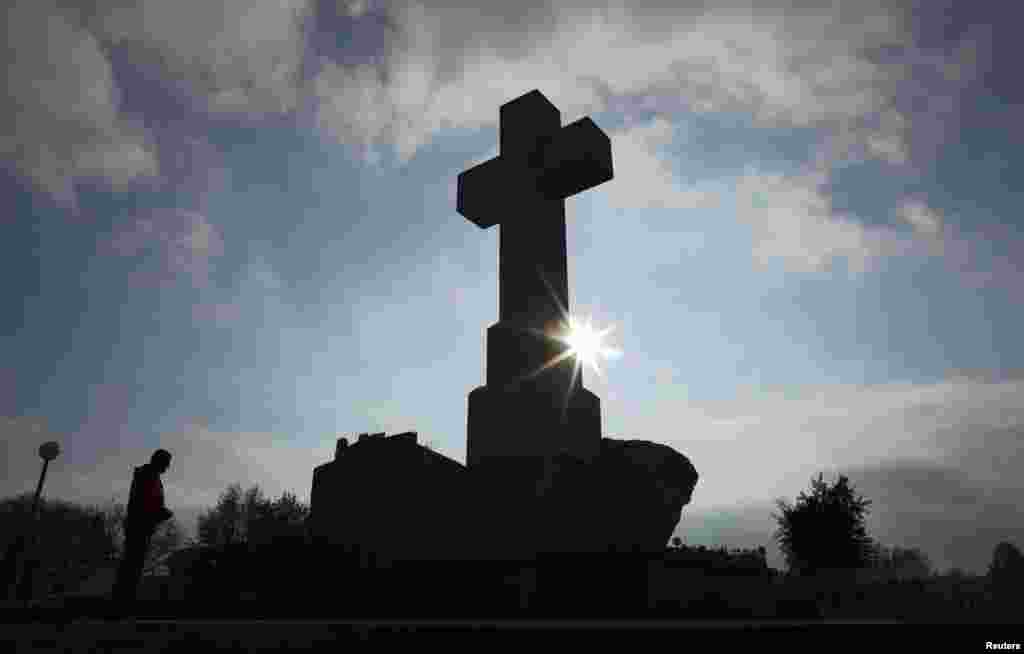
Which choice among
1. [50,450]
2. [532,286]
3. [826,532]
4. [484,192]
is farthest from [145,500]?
[826,532]

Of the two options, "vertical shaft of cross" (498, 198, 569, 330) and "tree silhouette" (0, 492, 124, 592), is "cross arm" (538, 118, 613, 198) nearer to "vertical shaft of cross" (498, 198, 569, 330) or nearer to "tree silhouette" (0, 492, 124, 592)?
"vertical shaft of cross" (498, 198, 569, 330)

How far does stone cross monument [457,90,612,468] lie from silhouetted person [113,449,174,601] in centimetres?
340

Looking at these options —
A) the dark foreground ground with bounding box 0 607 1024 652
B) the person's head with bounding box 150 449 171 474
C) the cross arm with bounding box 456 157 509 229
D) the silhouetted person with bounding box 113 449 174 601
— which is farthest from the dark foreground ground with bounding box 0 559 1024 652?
the cross arm with bounding box 456 157 509 229

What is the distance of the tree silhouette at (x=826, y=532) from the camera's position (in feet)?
89.3

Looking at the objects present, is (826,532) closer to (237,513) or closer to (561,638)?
(561,638)

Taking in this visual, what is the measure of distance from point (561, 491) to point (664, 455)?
269 inches

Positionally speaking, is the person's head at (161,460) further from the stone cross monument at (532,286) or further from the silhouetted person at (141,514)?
the stone cross monument at (532,286)

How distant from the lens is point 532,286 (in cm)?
848

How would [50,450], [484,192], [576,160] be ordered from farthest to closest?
[50,450]
[484,192]
[576,160]

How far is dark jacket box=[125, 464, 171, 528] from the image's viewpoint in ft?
18.2

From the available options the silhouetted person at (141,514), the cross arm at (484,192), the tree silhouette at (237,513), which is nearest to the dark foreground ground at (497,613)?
the silhouetted person at (141,514)

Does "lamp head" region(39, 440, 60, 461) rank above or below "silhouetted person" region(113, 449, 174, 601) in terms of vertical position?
above

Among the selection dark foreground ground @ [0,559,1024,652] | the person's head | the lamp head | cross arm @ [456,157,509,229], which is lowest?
dark foreground ground @ [0,559,1024,652]

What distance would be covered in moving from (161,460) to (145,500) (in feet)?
1.23
